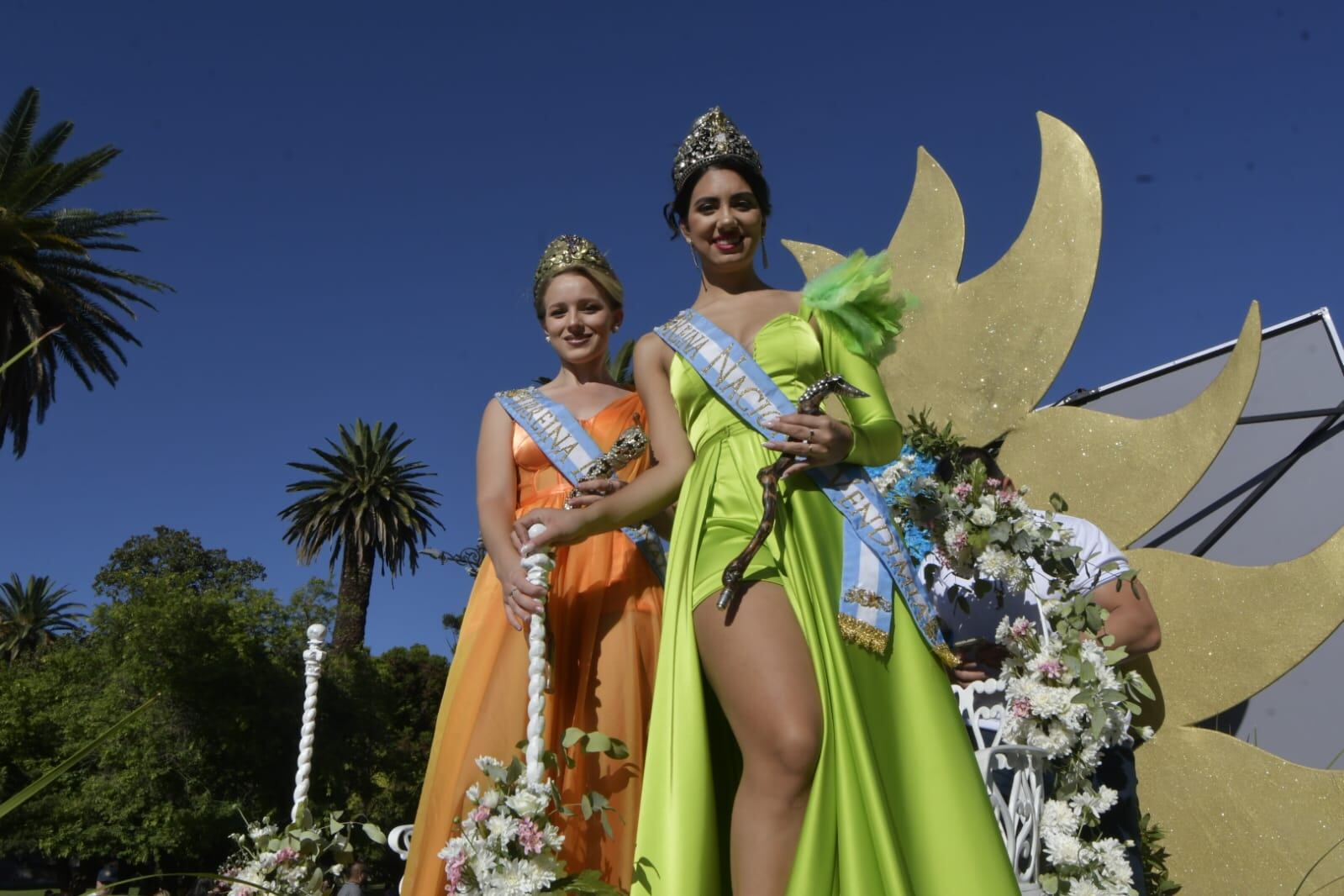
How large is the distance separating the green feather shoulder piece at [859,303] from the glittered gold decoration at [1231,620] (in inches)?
133

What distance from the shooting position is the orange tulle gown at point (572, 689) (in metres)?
2.82

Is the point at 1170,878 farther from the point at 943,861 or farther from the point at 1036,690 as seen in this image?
the point at 943,861

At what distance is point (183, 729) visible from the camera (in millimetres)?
26328

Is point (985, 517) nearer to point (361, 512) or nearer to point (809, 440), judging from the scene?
point (809, 440)

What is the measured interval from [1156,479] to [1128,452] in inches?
7.5

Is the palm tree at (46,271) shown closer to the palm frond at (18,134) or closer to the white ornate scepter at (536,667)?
the palm frond at (18,134)

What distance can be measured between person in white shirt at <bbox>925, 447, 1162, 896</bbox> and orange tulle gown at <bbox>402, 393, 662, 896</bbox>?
1.01m

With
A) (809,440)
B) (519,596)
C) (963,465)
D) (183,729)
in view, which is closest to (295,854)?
(519,596)

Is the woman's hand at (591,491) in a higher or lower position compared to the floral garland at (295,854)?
higher

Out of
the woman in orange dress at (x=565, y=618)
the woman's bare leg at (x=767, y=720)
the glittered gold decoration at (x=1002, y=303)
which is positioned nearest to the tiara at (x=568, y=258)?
the woman in orange dress at (x=565, y=618)

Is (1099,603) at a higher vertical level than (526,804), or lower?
higher

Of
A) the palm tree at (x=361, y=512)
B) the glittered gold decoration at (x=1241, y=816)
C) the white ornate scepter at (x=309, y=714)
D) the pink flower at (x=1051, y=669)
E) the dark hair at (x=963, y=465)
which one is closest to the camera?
the white ornate scepter at (x=309, y=714)

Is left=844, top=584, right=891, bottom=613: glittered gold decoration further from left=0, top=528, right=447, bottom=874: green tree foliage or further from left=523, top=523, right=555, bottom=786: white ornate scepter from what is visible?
left=0, top=528, right=447, bottom=874: green tree foliage

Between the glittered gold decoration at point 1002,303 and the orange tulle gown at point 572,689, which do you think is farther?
the glittered gold decoration at point 1002,303
